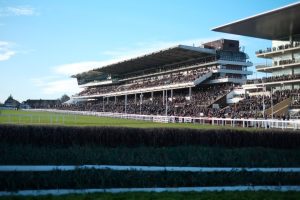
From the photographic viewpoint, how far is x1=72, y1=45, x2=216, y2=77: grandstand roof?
197ft

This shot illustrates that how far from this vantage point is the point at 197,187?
10.5 metres

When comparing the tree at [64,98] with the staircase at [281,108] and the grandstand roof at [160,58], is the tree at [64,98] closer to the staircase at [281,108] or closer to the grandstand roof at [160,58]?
the grandstand roof at [160,58]

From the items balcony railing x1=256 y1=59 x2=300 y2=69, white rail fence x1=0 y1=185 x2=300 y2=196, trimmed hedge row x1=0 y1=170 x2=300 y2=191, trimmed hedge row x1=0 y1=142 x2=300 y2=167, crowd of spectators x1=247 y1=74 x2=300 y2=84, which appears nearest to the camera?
white rail fence x1=0 y1=185 x2=300 y2=196

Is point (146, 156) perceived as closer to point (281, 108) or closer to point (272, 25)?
point (281, 108)

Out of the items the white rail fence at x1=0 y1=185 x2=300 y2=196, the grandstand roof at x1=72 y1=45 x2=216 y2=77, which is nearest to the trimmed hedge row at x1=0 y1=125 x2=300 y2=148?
the white rail fence at x1=0 y1=185 x2=300 y2=196

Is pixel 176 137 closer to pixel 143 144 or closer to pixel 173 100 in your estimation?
pixel 143 144

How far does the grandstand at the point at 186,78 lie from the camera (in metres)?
50.2

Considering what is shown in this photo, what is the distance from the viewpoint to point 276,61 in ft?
154

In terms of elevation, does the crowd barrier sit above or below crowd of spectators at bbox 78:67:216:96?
below

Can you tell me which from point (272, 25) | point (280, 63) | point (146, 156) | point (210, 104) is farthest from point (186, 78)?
point (146, 156)

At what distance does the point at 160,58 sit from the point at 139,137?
52.7 meters

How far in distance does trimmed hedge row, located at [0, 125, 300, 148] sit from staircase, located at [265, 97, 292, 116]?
17.2m

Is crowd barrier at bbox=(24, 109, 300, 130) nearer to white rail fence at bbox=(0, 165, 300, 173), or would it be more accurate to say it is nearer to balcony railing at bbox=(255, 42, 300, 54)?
white rail fence at bbox=(0, 165, 300, 173)

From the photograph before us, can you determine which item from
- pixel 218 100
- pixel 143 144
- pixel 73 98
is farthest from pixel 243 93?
pixel 73 98
